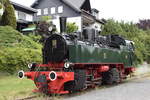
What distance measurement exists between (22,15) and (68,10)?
7509 millimetres

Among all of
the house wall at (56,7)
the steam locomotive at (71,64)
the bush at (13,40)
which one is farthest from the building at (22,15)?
the steam locomotive at (71,64)

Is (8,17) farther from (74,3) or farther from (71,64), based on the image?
(71,64)

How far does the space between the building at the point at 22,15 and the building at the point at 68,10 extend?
11.4ft

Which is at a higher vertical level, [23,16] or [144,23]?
[144,23]

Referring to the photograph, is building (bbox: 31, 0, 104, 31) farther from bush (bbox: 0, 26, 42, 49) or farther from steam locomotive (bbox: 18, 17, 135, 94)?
steam locomotive (bbox: 18, 17, 135, 94)

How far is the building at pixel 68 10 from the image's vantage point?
3734cm

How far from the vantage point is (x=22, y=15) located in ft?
112

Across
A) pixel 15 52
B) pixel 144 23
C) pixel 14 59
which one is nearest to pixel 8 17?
pixel 15 52

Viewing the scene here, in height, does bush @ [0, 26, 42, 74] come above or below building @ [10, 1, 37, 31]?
below

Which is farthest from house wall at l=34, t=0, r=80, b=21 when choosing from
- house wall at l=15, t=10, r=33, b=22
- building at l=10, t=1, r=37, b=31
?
building at l=10, t=1, r=37, b=31

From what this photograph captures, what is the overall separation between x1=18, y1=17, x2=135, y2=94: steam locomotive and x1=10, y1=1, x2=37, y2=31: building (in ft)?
67.0

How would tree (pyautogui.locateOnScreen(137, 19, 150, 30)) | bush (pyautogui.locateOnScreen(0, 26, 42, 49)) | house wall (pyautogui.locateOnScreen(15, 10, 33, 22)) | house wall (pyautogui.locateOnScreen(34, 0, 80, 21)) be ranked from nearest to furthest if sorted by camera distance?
bush (pyautogui.locateOnScreen(0, 26, 42, 49))
house wall (pyautogui.locateOnScreen(15, 10, 33, 22))
house wall (pyautogui.locateOnScreen(34, 0, 80, 21))
tree (pyautogui.locateOnScreen(137, 19, 150, 30))

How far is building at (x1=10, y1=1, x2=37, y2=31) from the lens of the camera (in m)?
32.4

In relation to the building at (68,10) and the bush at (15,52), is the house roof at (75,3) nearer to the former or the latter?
the building at (68,10)
